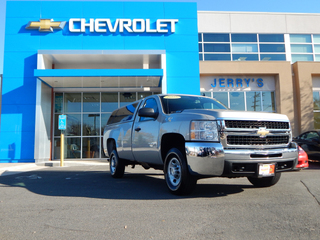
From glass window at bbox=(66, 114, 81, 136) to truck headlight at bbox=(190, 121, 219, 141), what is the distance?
14.3m

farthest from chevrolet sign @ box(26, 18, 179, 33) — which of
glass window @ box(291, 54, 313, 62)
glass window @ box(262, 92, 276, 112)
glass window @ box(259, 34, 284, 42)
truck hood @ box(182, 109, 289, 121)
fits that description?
truck hood @ box(182, 109, 289, 121)

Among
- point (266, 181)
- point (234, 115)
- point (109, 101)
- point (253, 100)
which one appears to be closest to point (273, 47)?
point (253, 100)

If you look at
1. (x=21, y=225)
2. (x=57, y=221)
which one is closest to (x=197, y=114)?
(x=57, y=221)

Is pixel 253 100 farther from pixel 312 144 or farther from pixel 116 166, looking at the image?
pixel 116 166

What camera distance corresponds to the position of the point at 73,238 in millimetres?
3193

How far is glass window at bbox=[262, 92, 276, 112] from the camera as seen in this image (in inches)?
776

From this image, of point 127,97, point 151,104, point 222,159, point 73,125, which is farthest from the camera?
point 127,97

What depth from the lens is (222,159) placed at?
4.68 meters

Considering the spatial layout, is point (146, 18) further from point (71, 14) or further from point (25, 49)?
point (25, 49)

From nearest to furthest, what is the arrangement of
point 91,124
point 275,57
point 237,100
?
point 91,124, point 237,100, point 275,57

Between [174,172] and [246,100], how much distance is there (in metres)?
15.2

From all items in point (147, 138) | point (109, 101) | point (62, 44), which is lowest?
point (147, 138)

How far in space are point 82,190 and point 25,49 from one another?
1276cm

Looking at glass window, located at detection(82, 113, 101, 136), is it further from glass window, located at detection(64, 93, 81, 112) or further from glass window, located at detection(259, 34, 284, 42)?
glass window, located at detection(259, 34, 284, 42)
